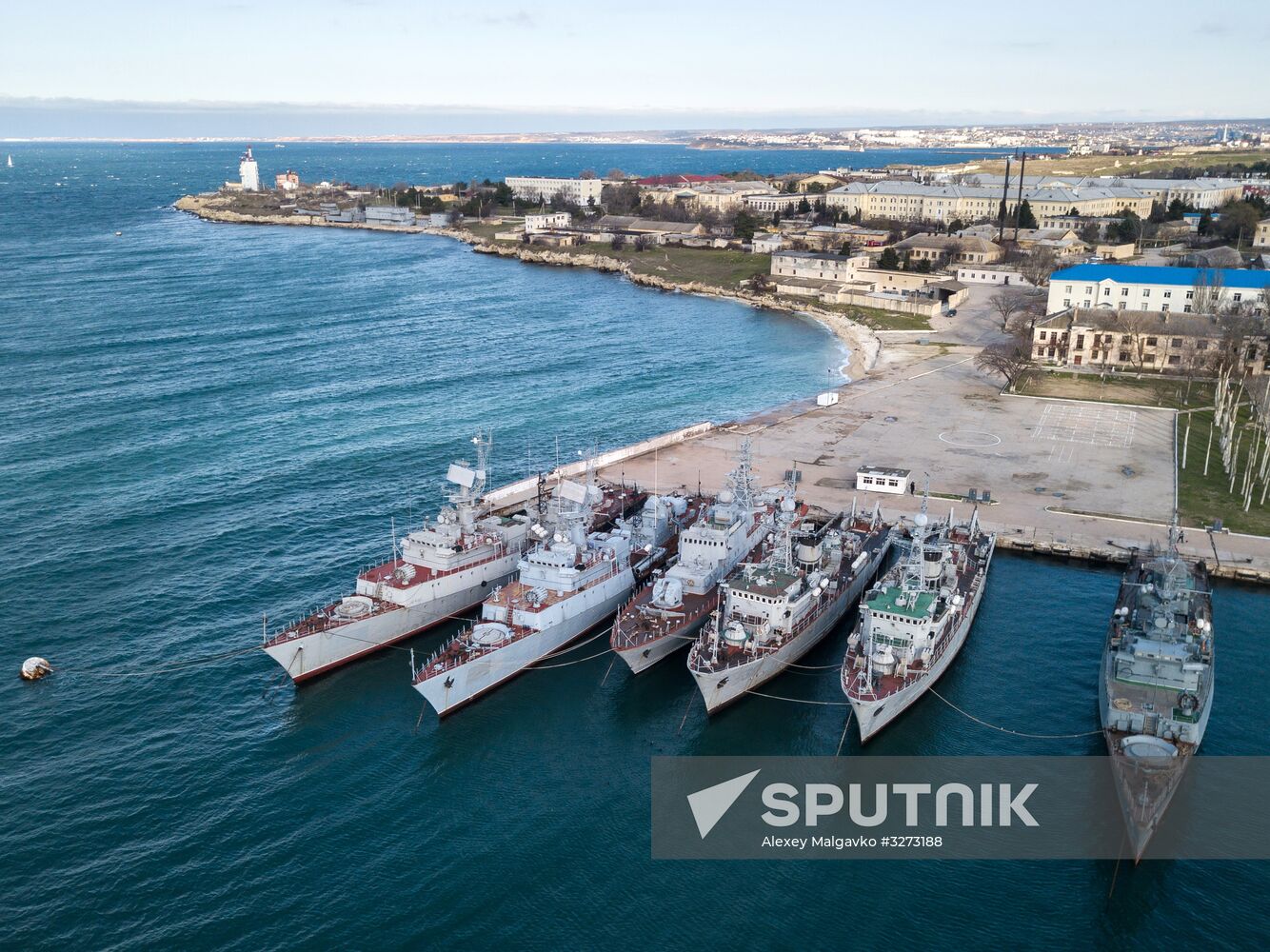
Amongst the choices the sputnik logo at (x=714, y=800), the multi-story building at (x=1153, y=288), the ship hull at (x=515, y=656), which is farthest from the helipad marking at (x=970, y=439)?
the sputnik logo at (x=714, y=800)

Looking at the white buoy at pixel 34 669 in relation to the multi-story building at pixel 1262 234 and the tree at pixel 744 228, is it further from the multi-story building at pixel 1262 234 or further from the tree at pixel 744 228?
the multi-story building at pixel 1262 234

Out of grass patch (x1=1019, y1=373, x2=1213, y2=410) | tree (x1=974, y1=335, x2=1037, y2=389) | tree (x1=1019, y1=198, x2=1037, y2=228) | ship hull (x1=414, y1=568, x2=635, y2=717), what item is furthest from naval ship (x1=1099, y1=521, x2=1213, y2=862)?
tree (x1=1019, y1=198, x2=1037, y2=228)

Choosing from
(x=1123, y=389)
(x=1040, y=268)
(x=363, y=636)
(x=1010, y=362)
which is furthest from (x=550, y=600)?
(x=1040, y=268)

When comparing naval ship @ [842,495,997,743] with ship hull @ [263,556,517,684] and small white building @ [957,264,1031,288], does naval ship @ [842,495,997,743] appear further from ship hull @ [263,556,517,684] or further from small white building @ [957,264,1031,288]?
small white building @ [957,264,1031,288]

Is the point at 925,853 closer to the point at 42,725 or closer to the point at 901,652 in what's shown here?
the point at 901,652

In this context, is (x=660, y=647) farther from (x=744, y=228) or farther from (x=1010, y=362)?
(x=744, y=228)

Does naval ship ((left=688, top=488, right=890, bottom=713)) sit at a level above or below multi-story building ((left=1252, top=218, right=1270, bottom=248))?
below

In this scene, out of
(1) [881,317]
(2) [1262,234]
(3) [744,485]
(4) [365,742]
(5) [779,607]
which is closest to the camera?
(4) [365,742]
